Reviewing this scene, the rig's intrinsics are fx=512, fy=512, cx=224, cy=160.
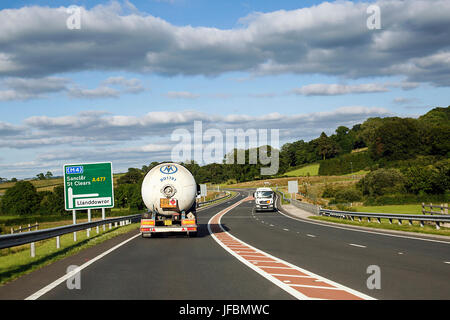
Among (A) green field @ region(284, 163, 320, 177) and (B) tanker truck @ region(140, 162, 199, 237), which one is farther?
(A) green field @ region(284, 163, 320, 177)

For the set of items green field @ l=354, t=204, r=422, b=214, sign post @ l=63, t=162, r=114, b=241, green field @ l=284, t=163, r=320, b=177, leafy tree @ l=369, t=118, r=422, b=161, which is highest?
leafy tree @ l=369, t=118, r=422, b=161

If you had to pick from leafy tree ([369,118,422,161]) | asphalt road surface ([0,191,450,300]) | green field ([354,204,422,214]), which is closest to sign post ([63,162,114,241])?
asphalt road surface ([0,191,450,300])

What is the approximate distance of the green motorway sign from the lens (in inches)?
1064

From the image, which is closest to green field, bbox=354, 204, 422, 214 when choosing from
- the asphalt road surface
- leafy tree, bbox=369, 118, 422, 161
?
the asphalt road surface

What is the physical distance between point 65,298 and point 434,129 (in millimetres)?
126460

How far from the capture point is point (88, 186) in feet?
91.0

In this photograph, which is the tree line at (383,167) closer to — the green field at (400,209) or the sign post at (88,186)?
the green field at (400,209)

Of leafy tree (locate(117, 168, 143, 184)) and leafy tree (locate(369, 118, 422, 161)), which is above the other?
leafy tree (locate(369, 118, 422, 161))

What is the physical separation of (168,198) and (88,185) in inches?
272

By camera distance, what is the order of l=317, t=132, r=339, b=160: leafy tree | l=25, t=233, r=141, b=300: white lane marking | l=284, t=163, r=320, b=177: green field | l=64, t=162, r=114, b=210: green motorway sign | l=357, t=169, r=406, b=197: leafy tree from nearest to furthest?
l=25, t=233, r=141, b=300: white lane marking
l=64, t=162, r=114, b=210: green motorway sign
l=357, t=169, r=406, b=197: leafy tree
l=284, t=163, r=320, b=177: green field
l=317, t=132, r=339, b=160: leafy tree

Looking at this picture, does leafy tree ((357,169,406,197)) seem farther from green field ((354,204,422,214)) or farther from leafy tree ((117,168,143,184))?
leafy tree ((117,168,143,184))

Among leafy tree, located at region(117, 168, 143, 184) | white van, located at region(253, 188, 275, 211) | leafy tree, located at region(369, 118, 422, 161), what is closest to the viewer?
white van, located at region(253, 188, 275, 211)
